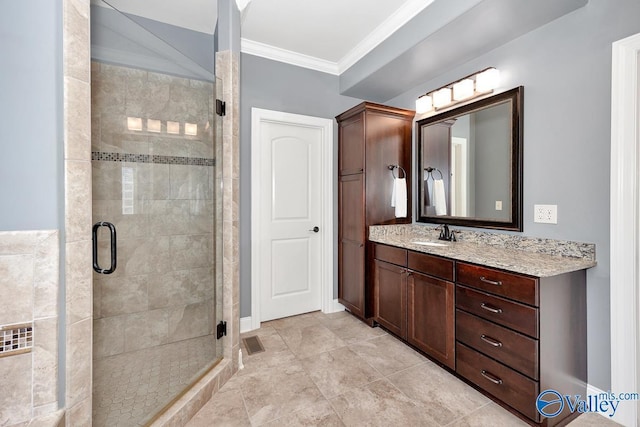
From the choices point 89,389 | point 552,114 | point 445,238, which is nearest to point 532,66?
point 552,114

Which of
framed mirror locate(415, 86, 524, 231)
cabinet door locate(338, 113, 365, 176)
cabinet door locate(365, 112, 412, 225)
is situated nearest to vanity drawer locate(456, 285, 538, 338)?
framed mirror locate(415, 86, 524, 231)

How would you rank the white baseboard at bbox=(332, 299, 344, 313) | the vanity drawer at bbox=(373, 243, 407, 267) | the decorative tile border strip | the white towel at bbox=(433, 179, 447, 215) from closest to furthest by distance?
the decorative tile border strip → the vanity drawer at bbox=(373, 243, 407, 267) → the white towel at bbox=(433, 179, 447, 215) → the white baseboard at bbox=(332, 299, 344, 313)

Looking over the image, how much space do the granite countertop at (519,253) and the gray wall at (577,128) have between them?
0.22 feet

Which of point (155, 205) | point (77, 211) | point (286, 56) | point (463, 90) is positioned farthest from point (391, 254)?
point (286, 56)

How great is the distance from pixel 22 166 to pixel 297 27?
221 centimetres

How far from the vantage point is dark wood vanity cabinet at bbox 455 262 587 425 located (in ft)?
4.70

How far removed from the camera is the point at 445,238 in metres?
2.50

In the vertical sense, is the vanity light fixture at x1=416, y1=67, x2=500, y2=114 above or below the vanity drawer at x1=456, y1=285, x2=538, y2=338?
above

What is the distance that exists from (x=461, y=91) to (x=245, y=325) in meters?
2.88

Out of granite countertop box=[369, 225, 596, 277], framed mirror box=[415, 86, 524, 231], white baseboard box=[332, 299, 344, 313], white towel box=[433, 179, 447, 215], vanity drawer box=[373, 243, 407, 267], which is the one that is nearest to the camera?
granite countertop box=[369, 225, 596, 277]

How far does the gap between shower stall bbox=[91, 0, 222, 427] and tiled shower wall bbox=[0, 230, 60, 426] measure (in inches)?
14.9

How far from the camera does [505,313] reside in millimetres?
1558

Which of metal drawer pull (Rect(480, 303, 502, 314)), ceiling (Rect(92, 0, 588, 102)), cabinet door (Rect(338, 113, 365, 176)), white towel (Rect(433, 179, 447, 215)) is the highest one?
ceiling (Rect(92, 0, 588, 102))

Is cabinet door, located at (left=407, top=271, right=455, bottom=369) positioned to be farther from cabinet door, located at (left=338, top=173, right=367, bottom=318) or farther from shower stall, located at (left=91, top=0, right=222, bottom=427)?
shower stall, located at (left=91, top=0, right=222, bottom=427)
